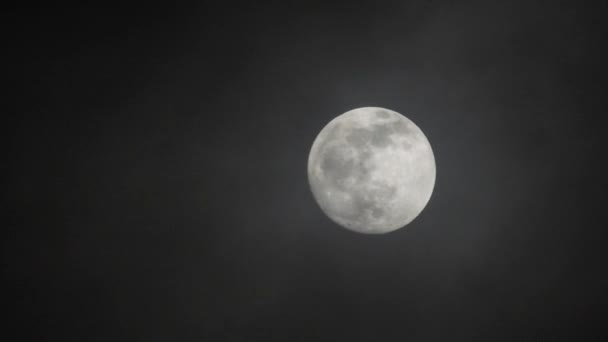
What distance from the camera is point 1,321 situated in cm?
332

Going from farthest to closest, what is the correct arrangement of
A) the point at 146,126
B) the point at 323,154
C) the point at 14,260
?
the point at 146,126
the point at 14,260
the point at 323,154

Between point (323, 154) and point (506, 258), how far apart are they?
180 cm

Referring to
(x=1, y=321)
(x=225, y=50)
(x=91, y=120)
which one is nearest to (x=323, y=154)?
(x=225, y=50)

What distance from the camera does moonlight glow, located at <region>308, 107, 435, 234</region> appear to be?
2.98 metres

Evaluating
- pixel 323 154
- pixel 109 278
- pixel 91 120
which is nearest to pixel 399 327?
pixel 323 154

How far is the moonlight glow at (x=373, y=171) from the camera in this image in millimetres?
2980

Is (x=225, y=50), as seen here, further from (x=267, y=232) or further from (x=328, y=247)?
(x=328, y=247)

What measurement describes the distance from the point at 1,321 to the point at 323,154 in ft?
8.88

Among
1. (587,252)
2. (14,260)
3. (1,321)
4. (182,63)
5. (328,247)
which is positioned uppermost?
(182,63)

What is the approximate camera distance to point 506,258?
3.64 metres

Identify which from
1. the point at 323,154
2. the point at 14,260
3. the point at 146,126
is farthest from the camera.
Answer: the point at 146,126

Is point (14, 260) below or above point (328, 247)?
below

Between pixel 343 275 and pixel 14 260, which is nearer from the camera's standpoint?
pixel 14 260

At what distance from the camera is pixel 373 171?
2965mm
